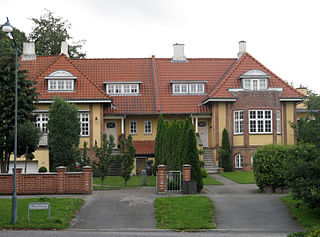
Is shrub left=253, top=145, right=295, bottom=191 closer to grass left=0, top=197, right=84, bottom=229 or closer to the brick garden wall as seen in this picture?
the brick garden wall

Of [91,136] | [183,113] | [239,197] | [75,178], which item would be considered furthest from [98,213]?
[183,113]

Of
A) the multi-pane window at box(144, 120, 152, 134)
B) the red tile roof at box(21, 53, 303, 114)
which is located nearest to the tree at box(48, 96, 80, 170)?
the red tile roof at box(21, 53, 303, 114)

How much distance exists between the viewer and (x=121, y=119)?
34344mm

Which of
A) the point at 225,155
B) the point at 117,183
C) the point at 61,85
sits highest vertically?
the point at 61,85

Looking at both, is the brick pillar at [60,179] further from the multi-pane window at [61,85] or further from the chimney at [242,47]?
the chimney at [242,47]

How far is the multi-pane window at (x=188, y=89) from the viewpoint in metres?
35.6

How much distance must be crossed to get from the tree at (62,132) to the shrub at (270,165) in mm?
11351

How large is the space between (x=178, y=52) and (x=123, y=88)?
21.1 feet

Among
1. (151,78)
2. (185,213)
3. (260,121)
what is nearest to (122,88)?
(151,78)

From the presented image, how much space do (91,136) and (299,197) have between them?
1913 centimetres

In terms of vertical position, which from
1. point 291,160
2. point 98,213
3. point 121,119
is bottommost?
point 98,213

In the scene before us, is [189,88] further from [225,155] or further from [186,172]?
[186,172]

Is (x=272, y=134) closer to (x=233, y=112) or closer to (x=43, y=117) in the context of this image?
(x=233, y=112)

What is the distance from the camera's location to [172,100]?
34.8 meters
